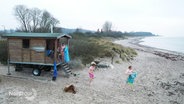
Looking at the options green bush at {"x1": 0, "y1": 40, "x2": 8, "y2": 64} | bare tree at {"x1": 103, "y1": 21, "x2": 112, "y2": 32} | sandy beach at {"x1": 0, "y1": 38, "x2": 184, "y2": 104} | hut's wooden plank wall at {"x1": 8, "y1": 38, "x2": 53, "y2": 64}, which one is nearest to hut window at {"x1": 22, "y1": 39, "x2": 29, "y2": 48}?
hut's wooden plank wall at {"x1": 8, "y1": 38, "x2": 53, "y2": 64}

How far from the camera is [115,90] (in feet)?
42.4

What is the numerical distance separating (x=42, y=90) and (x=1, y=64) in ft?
29.5

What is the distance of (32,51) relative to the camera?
578 inches

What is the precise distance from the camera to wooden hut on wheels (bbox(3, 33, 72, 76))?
14.3m

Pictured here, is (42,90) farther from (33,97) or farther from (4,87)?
(4,87)

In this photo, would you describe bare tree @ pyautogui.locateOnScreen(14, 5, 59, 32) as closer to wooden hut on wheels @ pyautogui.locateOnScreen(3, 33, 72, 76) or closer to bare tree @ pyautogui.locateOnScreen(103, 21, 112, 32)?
wooden hut on wheels @ pyautogui.locateOnScreen(3, 33, 72, 76)

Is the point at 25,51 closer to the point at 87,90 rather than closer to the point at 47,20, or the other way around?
the point at 87,90

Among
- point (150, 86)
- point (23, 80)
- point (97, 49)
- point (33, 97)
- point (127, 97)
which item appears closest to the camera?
point (33, 97)

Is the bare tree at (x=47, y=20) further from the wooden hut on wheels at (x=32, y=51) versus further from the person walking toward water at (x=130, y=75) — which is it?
the person walking toward water at (x=130, y=75)

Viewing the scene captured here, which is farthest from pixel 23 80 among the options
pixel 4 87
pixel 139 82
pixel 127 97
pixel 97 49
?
pixel 97 49

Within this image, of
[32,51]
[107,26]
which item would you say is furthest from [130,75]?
[107,26]

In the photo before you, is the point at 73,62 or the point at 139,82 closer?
the point at 139,82

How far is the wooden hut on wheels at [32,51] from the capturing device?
46.9 ft

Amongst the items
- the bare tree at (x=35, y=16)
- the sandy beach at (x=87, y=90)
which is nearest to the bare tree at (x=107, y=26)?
the bare tree at (x=35, y=16)
